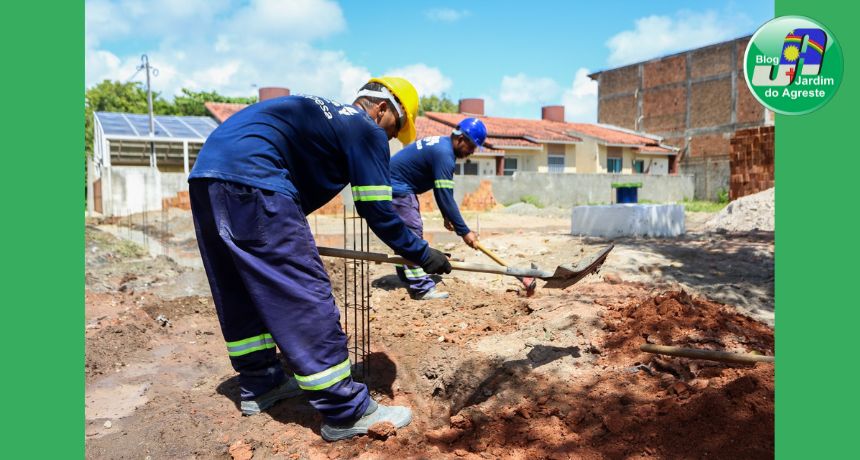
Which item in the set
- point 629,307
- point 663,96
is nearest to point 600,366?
point 629,307

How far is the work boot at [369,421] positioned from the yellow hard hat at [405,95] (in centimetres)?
147

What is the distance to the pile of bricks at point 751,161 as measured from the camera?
12.5m

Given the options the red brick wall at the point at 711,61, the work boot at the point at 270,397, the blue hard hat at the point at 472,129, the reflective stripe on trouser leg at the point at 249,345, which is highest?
the red brick wall at the point at 711,61

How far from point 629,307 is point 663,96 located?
98.1ft

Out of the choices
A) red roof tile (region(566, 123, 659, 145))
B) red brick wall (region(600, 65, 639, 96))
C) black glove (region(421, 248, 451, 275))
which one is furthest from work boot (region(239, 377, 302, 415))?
red brick wall (region(600, 65, 639, 96))

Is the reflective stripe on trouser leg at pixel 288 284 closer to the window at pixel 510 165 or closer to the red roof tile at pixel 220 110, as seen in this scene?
the window at pixel 510 165

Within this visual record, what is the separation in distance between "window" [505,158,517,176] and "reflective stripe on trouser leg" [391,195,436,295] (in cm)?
2142

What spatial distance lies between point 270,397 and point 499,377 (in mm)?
1250

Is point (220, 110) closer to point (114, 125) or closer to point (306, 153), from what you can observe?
point (114, 125)

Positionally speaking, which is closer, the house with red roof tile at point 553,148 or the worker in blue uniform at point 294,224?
the worker in blue uniform at point 294,224

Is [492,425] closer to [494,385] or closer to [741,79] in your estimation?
[494,385]

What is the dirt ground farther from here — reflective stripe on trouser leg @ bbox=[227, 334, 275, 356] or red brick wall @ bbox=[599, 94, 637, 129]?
red brick wall @ bbox=[599, 94, 637, 129]

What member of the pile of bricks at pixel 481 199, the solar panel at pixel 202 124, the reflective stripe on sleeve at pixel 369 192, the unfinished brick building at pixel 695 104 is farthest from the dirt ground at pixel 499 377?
the unfinished brick building at pixel 695 104

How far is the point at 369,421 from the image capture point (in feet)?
8.71
